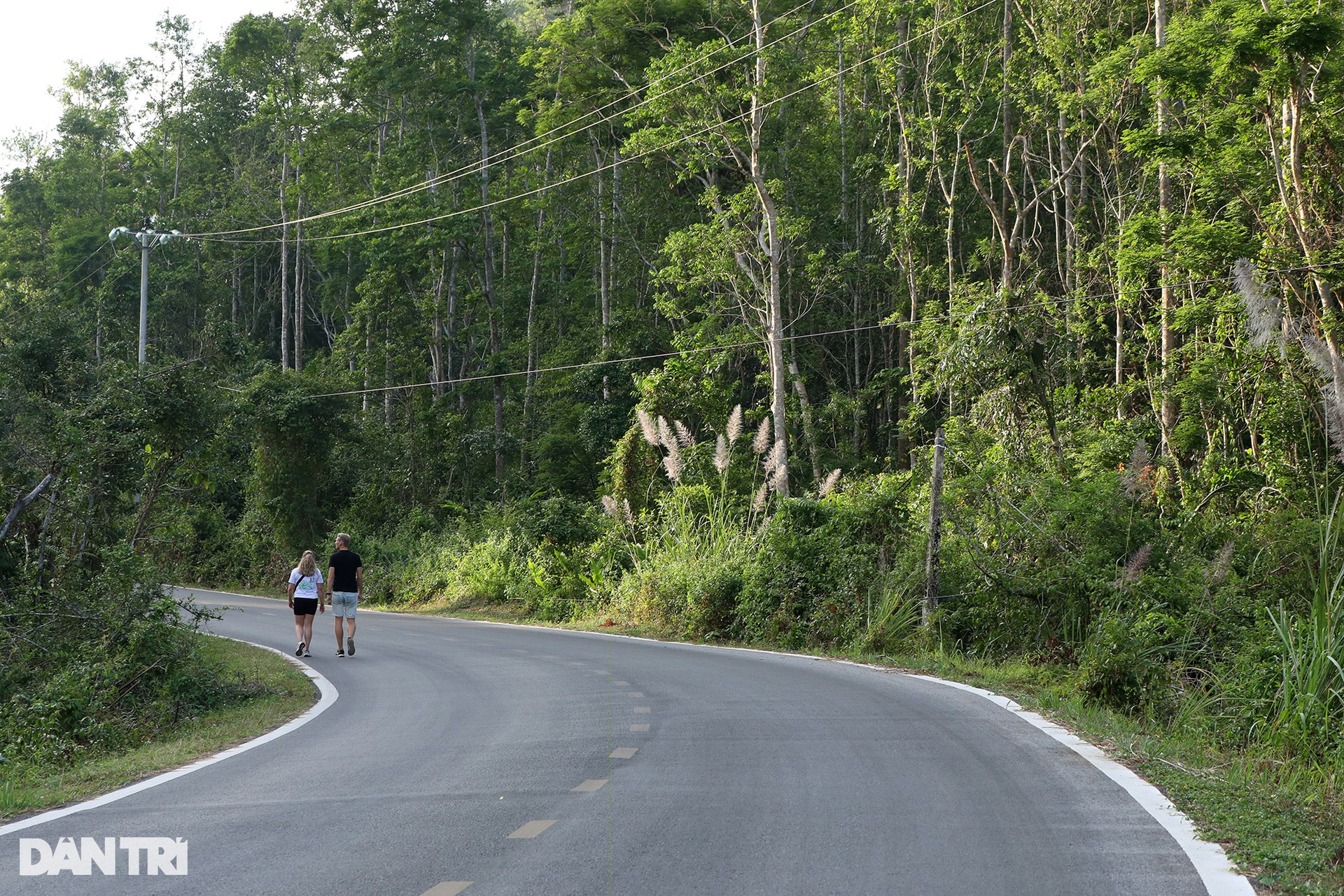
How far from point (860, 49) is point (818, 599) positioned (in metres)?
24.5

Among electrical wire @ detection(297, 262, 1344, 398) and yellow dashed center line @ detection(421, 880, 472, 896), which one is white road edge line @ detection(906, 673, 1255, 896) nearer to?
yellow dashed center line @ detection(421, 880, 472, 896)

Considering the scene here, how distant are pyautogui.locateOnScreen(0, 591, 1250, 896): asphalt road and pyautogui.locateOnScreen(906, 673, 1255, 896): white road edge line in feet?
0.28

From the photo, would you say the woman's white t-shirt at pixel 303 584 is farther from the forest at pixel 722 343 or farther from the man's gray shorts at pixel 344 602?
the forest at pixel 722 343

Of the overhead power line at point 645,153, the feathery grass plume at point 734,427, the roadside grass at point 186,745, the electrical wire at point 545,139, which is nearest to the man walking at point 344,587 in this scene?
the roadside grass at point 186,745

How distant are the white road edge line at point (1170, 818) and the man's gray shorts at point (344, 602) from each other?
1008 cm

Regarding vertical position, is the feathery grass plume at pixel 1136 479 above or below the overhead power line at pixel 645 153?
below

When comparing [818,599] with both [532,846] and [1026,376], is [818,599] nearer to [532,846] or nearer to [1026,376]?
[1026,376]

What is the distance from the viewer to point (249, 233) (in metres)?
52.6

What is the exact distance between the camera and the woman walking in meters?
16.6

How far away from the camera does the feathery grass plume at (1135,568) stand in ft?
48.2

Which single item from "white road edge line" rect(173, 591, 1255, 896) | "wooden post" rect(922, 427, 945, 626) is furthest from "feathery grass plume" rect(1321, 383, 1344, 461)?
"wooden post" rect(922, 427, 945, 626)

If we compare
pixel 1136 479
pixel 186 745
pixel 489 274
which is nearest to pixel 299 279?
pixel 489 274

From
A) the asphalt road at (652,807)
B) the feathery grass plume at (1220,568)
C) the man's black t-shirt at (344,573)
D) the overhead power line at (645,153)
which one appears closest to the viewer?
the asphalt road at (652,807)

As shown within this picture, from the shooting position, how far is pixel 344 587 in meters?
16.3
